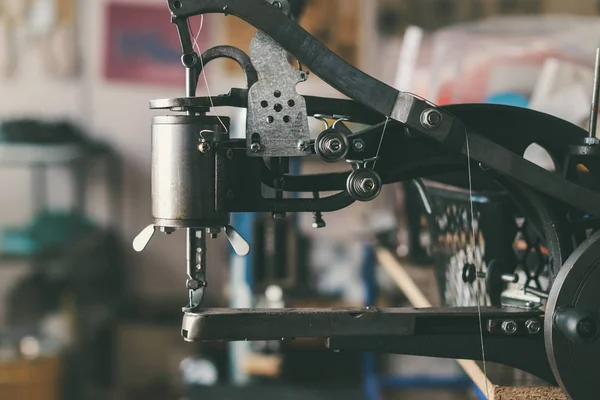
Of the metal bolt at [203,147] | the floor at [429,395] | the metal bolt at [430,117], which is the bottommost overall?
the floor at [429,395]

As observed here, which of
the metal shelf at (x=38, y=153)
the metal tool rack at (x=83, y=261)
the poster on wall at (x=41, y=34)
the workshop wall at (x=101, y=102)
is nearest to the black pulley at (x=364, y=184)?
the metal tool rack at (x=83, y=261)

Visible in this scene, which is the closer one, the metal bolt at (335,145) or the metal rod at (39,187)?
the metal bolt at (335,145)

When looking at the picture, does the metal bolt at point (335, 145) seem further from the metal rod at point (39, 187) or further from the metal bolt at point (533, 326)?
the metal rod at point (39, 187)

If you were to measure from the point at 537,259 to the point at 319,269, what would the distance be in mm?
2820

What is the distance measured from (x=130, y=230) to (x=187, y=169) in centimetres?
343

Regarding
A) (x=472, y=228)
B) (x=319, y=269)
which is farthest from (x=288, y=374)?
(x=472, y=228)

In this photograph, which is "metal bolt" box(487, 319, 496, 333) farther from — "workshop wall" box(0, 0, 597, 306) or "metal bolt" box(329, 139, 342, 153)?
"workshop wall" box(0, 0, 597, 306)

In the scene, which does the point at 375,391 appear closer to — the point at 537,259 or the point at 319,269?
the point at 319,269

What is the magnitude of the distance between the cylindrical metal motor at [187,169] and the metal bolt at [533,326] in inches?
14.6

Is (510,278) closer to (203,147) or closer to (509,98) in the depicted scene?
(203,147)

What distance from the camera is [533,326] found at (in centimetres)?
94

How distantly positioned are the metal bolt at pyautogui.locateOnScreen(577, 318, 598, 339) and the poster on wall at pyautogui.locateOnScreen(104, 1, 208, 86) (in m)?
3.52

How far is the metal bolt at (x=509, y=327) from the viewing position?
93cm

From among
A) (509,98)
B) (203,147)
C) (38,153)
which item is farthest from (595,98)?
(38,153)
